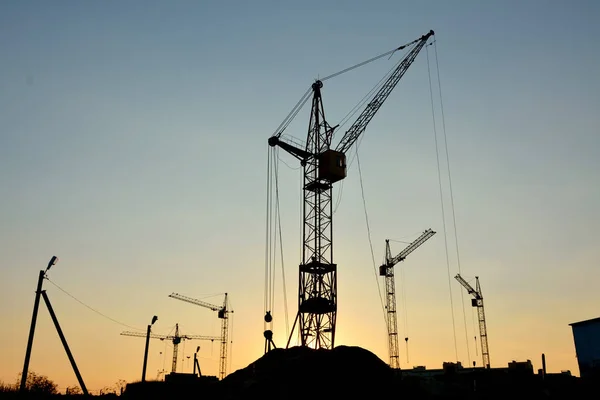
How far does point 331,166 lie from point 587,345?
98.9ft

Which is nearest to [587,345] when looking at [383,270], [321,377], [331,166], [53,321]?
[331,166]

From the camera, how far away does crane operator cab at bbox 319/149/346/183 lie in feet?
197

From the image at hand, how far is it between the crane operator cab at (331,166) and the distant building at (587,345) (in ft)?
89.8

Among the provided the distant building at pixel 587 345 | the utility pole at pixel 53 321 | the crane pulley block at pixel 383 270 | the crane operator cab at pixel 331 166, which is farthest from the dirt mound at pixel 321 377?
the crane pulley block at pixel 383 270

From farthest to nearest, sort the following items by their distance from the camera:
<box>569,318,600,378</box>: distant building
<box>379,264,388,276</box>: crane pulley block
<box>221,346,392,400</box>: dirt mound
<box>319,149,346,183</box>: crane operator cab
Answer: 1. <box>379,264,388,276</box>: crane pulley block
2. <box>319,149,346,183</box>: crane operator cab
3. <box>569,318,600,378</box>: distant building
4. <box>221,346,392,400</box>: dirt mound

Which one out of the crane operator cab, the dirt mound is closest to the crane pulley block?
the crane operator cab

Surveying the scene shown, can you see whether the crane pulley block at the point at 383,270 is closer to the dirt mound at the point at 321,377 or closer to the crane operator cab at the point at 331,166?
the crane operator cab at the point at 331,166

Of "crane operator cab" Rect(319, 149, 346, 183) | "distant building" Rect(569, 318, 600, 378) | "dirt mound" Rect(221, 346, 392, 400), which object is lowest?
"dirt mound" Rect(221, 346, 392, 400)

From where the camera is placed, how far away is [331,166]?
2357 inches

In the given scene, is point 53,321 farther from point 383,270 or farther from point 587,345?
point 383,270

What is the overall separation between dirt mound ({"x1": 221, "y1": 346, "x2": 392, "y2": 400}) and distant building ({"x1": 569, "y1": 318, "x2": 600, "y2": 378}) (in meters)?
26.2

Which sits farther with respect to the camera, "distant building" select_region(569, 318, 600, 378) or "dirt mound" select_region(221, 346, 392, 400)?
"distant building" select_region(569, 318, 600, 378)

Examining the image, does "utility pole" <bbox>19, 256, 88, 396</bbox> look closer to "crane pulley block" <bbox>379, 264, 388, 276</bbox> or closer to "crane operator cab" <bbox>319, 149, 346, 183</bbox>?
"crane operator cab" <bbox>319, 149, 346, 183</bbox>

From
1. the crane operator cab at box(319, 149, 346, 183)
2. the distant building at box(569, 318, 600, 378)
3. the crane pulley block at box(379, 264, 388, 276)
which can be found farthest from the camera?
the crane pulley block at box(379, 264, 388, 276)
